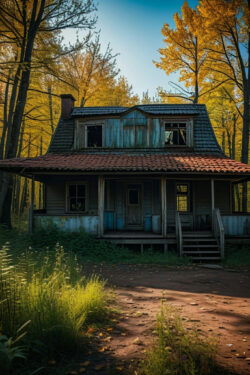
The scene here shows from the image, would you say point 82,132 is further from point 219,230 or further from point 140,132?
point 219,230

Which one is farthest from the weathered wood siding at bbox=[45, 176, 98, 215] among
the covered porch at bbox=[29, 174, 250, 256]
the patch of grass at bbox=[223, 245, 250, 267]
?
the patch of grass at bbox=[223, 245, 250, 267]

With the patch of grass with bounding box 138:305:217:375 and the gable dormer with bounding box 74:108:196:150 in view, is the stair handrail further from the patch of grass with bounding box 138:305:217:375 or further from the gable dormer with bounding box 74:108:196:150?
the patch of grass with bounding box 138:305:217:375

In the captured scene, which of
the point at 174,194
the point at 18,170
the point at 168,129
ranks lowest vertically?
the point at 174,194

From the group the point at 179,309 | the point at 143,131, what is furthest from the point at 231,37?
the point at 179,309

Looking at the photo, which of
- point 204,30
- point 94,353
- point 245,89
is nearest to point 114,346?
point 94,353

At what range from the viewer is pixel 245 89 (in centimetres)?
1673

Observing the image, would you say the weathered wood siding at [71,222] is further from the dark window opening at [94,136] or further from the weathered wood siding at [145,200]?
the dark window opening at [94,136]

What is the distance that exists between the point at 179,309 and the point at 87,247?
687cm

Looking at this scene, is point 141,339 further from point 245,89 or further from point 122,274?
point 245,89

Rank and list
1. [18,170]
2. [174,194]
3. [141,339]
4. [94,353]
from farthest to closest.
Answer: [174,194]
[18,170]
[141,339]
[94,353]

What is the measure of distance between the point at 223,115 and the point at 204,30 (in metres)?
7.28

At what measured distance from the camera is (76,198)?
14.6 meters

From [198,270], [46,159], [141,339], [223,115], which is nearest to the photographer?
[141,339]

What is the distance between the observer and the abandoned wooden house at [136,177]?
1216 cm
